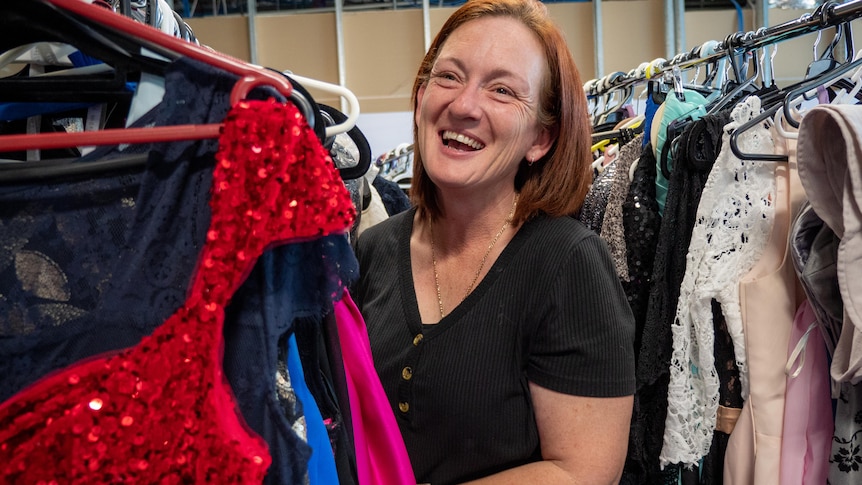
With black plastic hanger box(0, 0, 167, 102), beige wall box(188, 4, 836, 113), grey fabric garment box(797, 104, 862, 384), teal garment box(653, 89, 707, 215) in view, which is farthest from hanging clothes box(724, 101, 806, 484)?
beige wall box(188, 4, 836, 113)

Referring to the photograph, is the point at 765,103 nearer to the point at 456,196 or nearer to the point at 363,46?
the point at 456,196

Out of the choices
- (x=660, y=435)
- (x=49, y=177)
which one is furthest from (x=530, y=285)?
(x=49, y=177)

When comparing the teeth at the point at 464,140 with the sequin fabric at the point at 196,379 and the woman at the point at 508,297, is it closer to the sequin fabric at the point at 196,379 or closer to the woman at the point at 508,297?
the woman at the point at 508,297

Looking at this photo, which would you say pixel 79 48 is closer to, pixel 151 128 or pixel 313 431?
pixel 151 128

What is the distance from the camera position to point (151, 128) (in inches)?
23.9

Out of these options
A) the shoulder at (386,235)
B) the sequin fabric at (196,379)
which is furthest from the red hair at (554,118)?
the sequin fabric at (196,379)

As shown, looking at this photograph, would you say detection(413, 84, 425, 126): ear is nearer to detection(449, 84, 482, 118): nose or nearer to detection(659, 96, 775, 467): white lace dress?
detection(449, 84, 482, 118): nose

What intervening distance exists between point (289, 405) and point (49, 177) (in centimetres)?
30

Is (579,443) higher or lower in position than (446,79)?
lower

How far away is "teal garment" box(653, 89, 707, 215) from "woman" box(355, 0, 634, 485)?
0.38 m

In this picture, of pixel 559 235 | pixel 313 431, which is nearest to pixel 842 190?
pixel 559 235

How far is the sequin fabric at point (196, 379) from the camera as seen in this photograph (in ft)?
1.90

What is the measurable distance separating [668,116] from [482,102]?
2.15ft

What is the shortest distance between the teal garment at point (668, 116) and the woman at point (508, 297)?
1.26 feet
